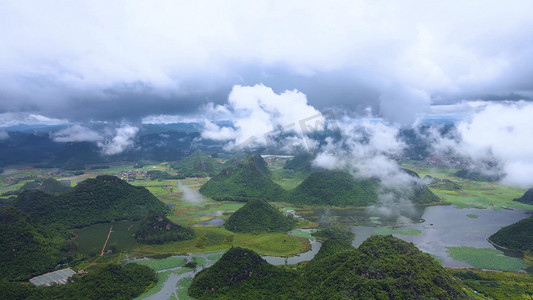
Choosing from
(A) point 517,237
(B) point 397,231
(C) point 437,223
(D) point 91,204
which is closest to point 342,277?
(B) point 397,231

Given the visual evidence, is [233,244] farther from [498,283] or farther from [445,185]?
[445,185]

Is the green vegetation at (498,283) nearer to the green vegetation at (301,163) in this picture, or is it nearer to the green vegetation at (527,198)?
the green vegetation at (527,198)

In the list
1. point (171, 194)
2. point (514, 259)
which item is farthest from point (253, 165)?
point (514, 259)

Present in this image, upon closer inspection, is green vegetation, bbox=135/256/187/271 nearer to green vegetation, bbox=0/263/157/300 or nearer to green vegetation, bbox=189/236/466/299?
green vegetation, bbox=0/263/157/300

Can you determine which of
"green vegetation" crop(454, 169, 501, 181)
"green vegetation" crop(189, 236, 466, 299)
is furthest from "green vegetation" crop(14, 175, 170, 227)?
"green vegetation" crop(454, 169, 501, 181)

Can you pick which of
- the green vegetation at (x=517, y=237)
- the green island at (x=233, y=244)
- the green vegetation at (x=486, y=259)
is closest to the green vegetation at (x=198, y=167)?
the green island at (x=233, y=244)
